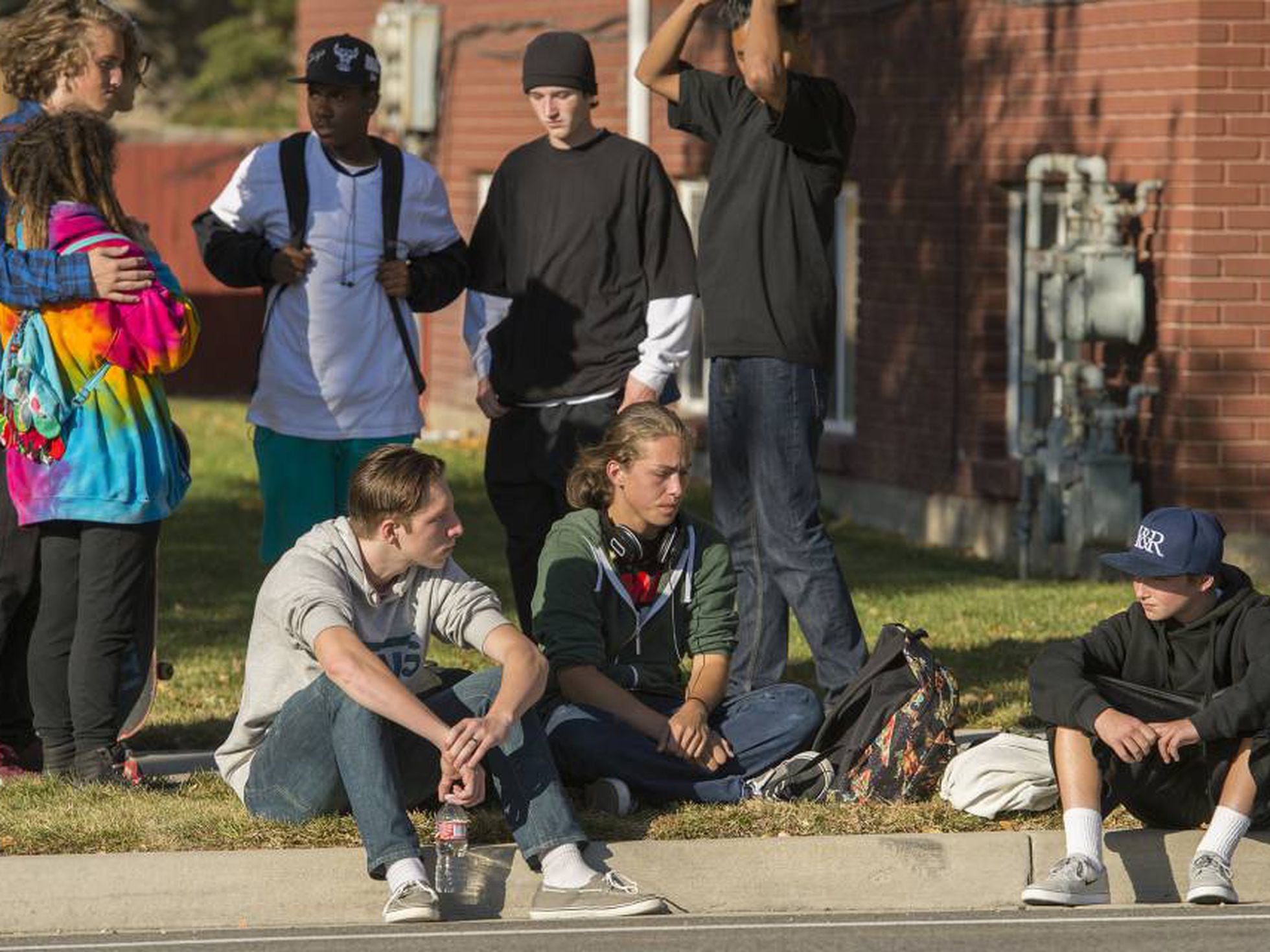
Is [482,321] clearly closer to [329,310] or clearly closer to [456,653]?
[329,310]

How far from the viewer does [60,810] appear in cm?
712

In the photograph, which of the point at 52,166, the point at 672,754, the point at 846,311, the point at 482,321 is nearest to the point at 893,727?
the point at 672,754

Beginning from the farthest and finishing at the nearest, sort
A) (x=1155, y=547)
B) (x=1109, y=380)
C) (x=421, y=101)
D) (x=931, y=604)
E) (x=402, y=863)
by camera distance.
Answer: (x=421, y=101)
(x=1109, y=380)
(x=931, y=604)
(x=1155, y=547)
(x=402, y=863)

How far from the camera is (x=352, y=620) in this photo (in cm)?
686

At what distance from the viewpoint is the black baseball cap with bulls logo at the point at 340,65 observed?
A: 7.97 m

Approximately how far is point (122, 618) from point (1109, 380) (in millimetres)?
6923

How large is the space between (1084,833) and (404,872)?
5.76 ft

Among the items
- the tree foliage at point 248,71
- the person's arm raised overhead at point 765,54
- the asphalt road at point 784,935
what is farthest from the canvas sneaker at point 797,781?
the tree foliage at point 248,71

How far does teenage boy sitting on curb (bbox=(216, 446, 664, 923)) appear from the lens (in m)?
6.53

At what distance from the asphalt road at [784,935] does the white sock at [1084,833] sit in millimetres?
154

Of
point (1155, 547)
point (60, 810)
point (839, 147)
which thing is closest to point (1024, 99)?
point (839, 147)

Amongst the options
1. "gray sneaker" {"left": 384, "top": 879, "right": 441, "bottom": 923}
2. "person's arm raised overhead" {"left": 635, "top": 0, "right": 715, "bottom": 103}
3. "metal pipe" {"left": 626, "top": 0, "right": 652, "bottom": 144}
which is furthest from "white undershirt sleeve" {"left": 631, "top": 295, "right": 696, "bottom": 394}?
"metal pipe" {"left": 626, "top": 0, "right": 652, "bottom": 144}

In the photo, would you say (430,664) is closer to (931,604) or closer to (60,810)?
(60,810)

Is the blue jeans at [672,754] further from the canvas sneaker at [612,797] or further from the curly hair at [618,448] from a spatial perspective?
the curly hair at [618,448]
